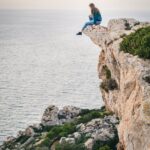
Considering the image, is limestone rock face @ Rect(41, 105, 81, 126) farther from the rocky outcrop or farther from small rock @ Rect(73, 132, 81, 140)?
small rock @ Rect(73, 132, 81, 140)

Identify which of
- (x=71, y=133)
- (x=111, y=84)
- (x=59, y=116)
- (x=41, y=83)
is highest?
(x=111, y=84)

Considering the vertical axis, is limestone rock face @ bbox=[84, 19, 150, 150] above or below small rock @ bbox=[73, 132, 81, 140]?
above

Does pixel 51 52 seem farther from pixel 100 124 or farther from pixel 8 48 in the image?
pixel 100 124

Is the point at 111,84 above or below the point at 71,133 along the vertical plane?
above

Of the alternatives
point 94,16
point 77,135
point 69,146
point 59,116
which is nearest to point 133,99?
point 69,146

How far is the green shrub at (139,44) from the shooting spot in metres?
25.8

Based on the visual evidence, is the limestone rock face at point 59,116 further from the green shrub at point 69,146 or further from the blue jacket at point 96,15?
the blue jacket at point 96,15

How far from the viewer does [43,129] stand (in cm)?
5025

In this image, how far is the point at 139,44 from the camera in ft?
89.2

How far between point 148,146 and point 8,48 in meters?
180

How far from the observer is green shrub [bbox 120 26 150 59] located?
84.6ft

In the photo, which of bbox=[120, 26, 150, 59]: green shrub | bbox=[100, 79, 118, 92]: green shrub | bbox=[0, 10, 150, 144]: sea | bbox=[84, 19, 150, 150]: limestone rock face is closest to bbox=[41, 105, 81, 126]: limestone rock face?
bbox=[100, 79, 118, 92]: green shrub

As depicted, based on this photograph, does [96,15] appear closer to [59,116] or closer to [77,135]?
[77,135]

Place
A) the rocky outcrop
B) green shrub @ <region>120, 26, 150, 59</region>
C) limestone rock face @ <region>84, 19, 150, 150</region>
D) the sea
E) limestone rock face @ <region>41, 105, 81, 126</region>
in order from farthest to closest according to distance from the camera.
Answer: the sea < limestone rock face @ <region>41, 105, 81, 126</region> < the rocky outcrop < green shrub @ <region>120, 26, 150, 59</region> < limestone rock face @ <region>84, 19, 150, 150</region>
